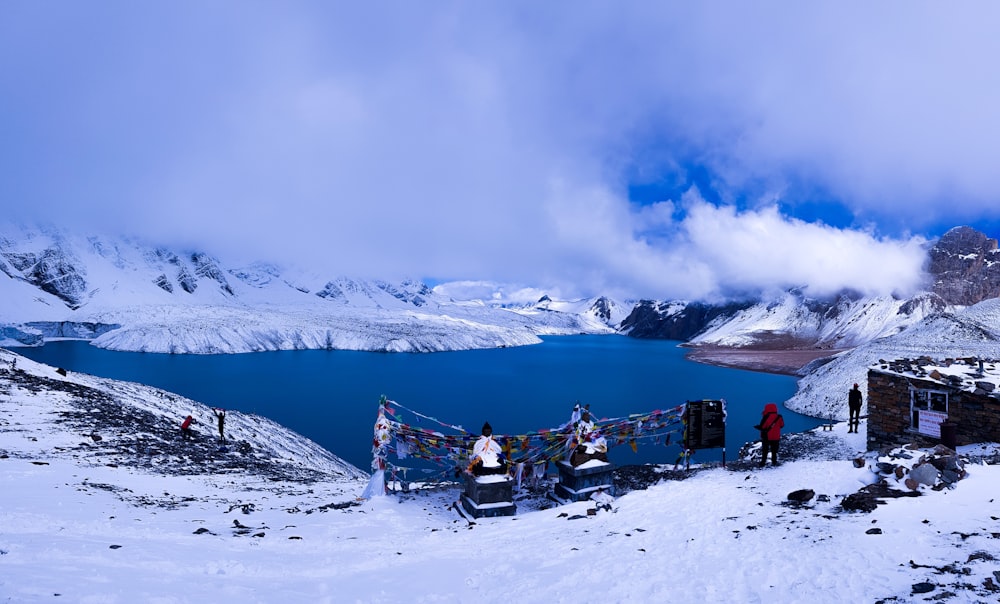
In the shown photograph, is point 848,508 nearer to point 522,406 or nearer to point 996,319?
point 522,406

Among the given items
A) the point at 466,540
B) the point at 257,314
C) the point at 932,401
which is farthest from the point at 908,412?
the point at 257,314

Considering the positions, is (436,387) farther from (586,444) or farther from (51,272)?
(51,272)

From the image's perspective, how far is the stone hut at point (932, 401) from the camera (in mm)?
15742

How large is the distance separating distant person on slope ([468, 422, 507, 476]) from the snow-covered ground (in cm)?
129

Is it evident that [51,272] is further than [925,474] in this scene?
Yes

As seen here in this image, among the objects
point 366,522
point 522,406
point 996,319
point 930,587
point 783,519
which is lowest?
point 522,406

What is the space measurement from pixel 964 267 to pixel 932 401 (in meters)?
170

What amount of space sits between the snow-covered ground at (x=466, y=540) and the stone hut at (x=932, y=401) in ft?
3.77

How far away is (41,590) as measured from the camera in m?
5.25

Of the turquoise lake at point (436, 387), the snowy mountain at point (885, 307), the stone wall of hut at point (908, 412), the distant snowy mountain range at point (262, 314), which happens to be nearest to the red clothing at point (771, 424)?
the stone wall of hut at point (908, 412)

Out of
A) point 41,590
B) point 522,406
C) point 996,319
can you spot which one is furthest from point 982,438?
point 996,319

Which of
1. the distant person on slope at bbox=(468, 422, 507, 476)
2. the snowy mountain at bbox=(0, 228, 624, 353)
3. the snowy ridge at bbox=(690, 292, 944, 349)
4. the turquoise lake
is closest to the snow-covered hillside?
the turquoise lake

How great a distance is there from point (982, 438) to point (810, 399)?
38.2 meters

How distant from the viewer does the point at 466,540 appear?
34.4ft
